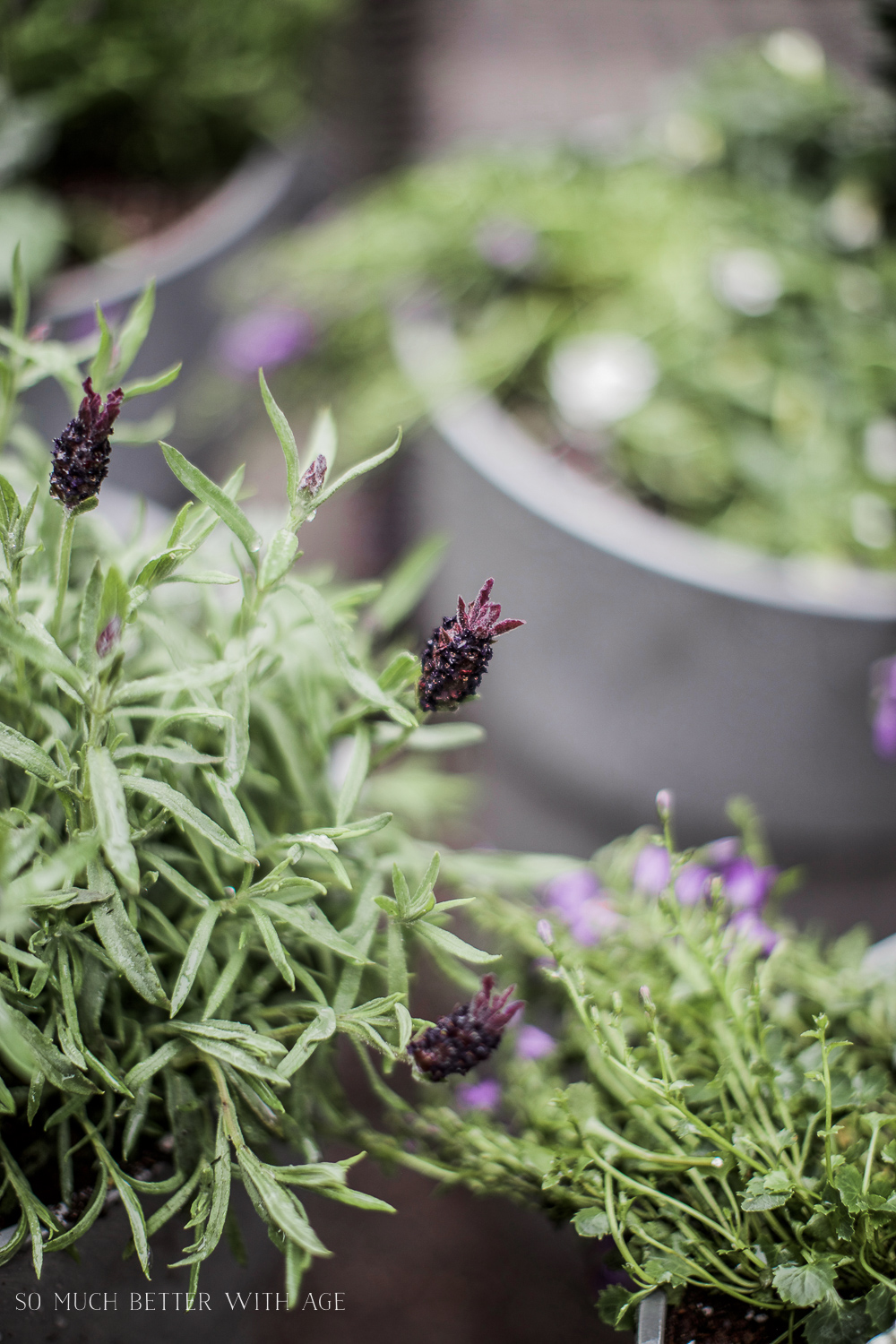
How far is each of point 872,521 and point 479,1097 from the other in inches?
24.7

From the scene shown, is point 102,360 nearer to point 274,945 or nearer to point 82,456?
point 82,456

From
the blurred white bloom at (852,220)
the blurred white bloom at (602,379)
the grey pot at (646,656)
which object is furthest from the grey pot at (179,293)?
the blurred white bloom at (852,220)

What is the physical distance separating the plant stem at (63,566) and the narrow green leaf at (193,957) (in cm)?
11

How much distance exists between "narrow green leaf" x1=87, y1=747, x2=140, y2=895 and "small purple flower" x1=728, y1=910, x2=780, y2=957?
25cm

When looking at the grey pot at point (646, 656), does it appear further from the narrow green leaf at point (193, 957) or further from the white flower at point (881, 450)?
the narrow green leaf at point (193, 957)

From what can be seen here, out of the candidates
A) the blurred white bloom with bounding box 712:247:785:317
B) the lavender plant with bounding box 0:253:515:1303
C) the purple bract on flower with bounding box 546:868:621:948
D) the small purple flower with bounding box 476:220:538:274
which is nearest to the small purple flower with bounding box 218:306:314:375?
the small purple flower with bounding box 476:220:538:274

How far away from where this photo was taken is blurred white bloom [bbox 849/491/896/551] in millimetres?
799

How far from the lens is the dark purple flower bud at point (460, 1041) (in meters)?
0.28

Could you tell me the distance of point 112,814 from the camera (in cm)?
25

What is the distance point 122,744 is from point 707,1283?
0.91 feet

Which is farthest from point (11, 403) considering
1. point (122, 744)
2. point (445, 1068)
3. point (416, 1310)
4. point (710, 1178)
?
point (416, 1310)

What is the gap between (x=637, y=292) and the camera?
0.93 meters

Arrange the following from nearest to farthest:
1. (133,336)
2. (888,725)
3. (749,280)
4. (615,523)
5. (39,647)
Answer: (39,647) < (133,336) < (888,725) < (615,523) < (749,280)

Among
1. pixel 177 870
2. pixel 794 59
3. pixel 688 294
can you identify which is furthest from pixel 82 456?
pixel 794 59
